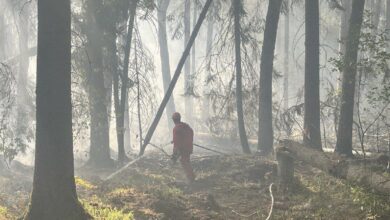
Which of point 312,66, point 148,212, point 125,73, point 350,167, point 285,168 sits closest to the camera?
point 148,212

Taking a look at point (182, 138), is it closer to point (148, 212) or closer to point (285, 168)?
point (285, 168)

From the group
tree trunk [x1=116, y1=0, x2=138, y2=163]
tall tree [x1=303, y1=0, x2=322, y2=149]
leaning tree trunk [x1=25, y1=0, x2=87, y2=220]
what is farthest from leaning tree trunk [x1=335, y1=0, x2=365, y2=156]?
leaning tree trunk [x1=25, y1=0, x2=87, y2=220]

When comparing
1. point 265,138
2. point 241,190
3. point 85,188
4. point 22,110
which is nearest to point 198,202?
point 241,190

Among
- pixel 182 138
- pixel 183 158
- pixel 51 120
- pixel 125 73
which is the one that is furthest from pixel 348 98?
pixel 51 120

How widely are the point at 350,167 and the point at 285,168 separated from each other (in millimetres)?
1910

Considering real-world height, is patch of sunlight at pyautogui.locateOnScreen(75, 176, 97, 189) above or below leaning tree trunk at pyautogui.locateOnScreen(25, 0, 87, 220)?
below

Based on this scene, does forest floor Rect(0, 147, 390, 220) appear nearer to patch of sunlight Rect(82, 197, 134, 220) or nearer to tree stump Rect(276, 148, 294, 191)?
patch of sunlight Rect(82, 197, 134, 220)

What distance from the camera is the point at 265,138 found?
1809cm

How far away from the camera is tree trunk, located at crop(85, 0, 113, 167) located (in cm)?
1659

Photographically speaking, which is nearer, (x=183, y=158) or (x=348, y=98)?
(x=183, y=158)

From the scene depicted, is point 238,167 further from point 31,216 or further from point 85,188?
point 31,216

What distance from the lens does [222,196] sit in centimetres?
1186

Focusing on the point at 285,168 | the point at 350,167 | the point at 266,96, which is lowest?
the point at 285,168

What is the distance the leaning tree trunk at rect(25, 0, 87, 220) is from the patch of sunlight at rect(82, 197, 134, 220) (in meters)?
0.58
